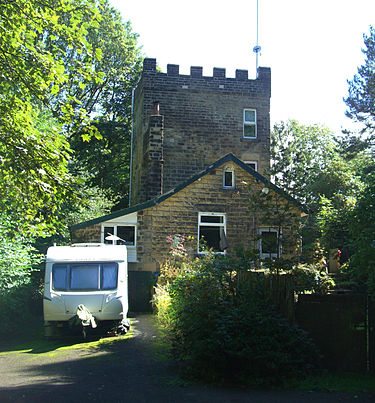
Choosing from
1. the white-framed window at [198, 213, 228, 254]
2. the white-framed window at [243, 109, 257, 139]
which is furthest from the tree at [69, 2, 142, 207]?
the white-framed window at [198, 213, 228, 254]

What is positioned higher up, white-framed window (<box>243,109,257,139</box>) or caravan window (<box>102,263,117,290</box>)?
white-framed window (<box>243,109,257,139</box>)

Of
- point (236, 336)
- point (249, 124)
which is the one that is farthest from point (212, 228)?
point (236, 336)

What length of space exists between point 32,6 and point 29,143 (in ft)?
9.78

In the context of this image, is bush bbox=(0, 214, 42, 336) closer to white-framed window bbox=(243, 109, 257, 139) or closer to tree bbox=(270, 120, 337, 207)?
white-framed window bbox=(243, 109, 257, 139)

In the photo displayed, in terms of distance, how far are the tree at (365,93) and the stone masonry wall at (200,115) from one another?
12.4 metres

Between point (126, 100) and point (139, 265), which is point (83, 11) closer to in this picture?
point (139, 265)

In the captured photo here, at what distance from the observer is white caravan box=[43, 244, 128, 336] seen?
14.6 meters

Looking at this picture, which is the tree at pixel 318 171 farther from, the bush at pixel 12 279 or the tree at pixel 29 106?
the bush at pixel 12 279

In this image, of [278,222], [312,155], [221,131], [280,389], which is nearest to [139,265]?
[221,131]

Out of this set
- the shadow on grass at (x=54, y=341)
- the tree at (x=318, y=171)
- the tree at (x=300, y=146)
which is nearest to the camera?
the tree at (x=318, y=171)

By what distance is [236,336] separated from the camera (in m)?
8.59

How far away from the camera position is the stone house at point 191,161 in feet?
68.3

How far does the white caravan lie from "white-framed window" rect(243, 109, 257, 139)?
13.5 meters

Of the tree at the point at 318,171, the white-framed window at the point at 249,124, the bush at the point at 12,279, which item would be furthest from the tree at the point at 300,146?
the bush at the point at 12,279
